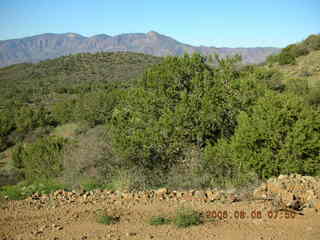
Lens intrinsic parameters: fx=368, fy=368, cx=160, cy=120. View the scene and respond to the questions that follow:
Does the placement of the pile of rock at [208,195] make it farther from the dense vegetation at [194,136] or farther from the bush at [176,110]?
the bush at [176,110]

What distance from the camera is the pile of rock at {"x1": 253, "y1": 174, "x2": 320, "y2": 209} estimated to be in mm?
6965

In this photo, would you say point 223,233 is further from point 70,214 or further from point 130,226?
point 70,214

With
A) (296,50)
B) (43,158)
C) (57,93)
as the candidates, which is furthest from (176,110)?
(57,93)

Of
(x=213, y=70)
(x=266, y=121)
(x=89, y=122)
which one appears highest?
(x=213, y=70)

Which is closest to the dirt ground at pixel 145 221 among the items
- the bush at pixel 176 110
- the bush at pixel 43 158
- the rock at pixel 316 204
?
the rock at pixel 316 204

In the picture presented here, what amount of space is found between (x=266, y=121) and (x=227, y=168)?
6.12 ft

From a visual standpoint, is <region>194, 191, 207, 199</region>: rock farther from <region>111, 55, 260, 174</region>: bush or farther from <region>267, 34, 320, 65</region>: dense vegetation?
<region>267, 34, 320, 65</region>: dense vegetation

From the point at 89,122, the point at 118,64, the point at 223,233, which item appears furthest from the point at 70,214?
the point at 118,64

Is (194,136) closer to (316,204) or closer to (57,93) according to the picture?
(316,204)

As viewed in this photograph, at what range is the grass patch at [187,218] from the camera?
19.7ft

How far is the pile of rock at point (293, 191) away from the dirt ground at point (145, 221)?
306 mm

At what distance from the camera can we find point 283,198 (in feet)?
23.9

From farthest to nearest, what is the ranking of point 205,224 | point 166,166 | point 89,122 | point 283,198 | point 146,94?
point 89,122 < point 146,94 < point 166,166 < point 283,198 < point 205,224

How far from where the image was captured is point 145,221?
249 inches
